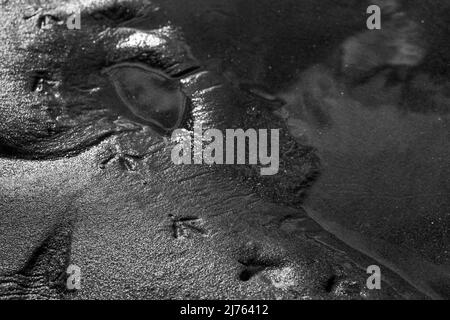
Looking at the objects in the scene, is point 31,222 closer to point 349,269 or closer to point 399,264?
point 349,269

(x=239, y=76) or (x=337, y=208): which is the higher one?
(x=239, y=76)

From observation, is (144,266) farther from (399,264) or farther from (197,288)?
(399,264)

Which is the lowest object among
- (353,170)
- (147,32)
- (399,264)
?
(399,264)

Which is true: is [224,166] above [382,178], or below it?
above

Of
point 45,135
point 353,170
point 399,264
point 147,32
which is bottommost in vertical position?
point 399,264

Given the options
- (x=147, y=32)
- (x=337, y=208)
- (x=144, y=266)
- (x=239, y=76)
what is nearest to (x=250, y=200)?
(x=337, y=208)

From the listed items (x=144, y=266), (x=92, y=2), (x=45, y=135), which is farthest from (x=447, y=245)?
(x=92, y=2)

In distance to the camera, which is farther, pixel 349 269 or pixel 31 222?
pixel 31 222
